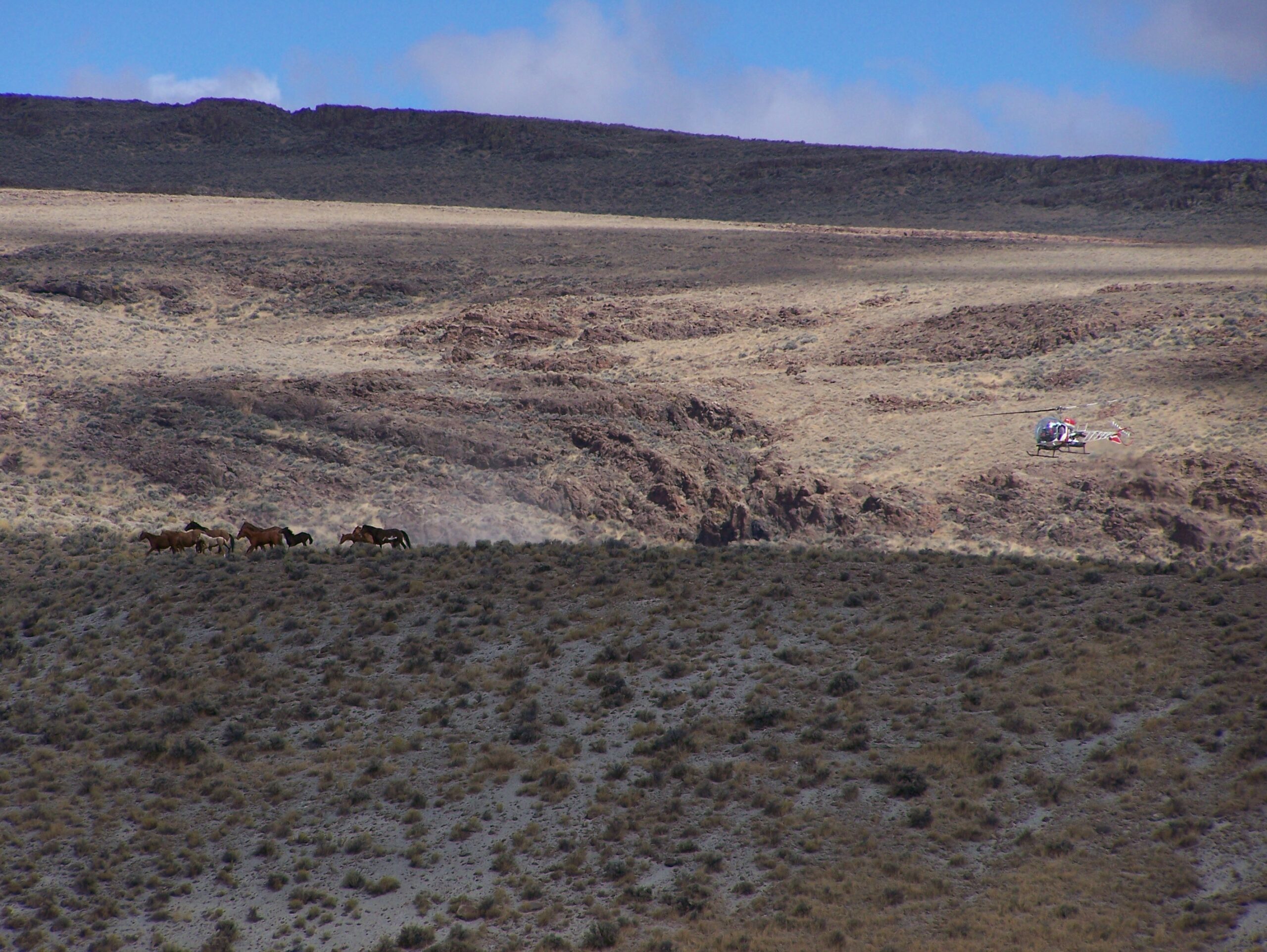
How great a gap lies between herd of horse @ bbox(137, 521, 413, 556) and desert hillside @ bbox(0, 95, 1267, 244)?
43.5 metres

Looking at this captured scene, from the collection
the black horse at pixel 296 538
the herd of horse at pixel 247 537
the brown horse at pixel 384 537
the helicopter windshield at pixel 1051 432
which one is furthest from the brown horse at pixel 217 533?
the helicopter windshield at pixel 1051 432

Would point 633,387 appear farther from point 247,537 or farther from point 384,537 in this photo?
point 247,537

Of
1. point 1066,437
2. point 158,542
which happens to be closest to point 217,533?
point 158,542

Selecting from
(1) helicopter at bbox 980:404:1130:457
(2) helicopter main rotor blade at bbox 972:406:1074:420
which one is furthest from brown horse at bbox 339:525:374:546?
(2) helicopter main rotor blade at bbox 972:406:1074:420

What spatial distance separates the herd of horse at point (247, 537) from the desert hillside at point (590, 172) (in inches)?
1711

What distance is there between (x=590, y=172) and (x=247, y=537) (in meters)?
53.7

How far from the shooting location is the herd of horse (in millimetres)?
23188

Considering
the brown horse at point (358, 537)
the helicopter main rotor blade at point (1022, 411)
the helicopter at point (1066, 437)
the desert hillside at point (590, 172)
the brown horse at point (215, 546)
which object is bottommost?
the brown horse at point (215, 546)

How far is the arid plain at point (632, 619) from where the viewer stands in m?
13.5

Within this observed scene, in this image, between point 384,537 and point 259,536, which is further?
point 384,537

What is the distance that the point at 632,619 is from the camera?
2038cm

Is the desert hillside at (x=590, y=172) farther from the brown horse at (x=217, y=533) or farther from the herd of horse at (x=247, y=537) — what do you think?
the brown horse at (x=217, y=533)

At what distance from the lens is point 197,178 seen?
70125 millimetres

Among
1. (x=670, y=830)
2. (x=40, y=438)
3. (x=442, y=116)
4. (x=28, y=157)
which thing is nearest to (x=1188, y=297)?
(x=670, y=830)
